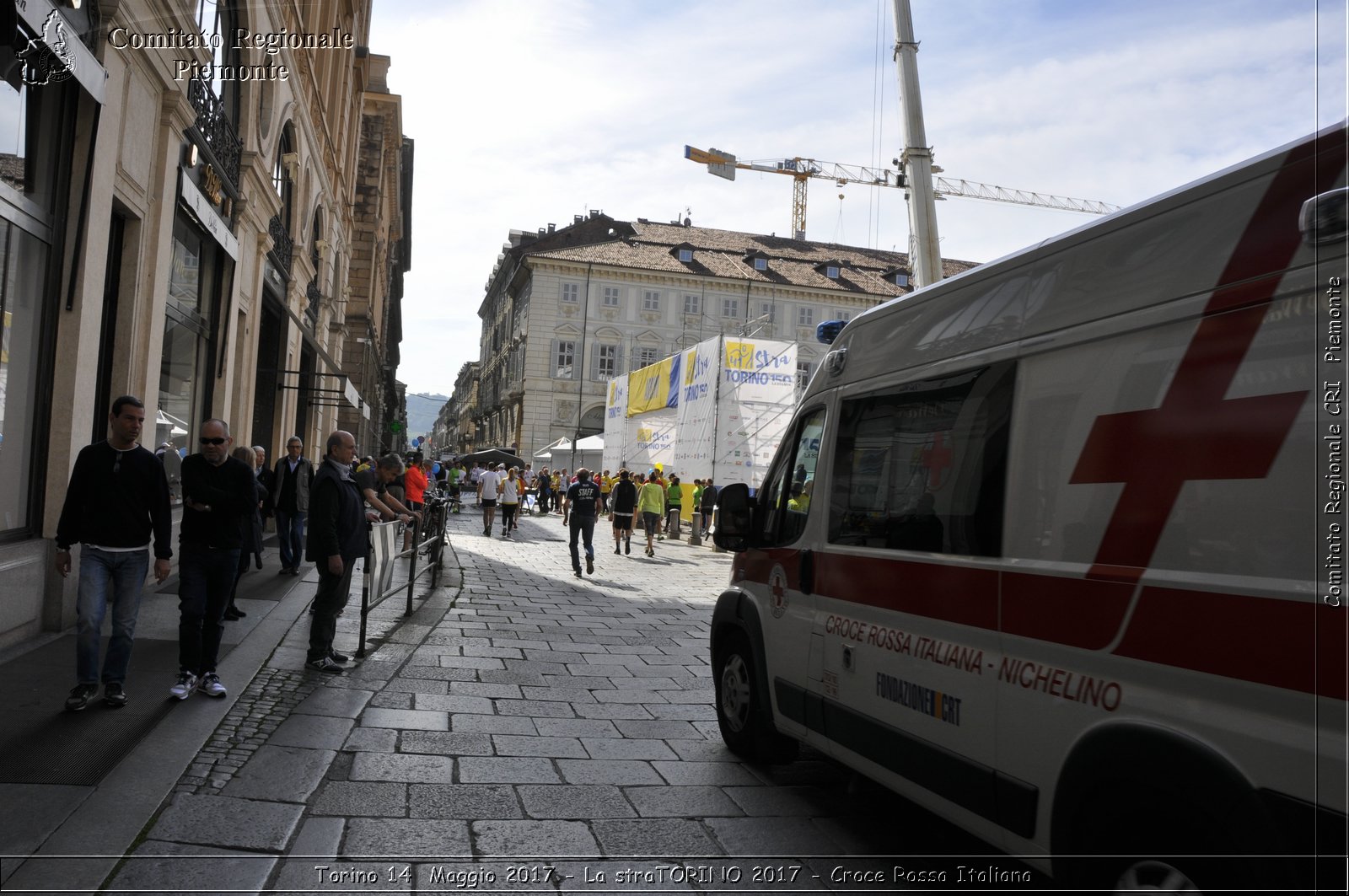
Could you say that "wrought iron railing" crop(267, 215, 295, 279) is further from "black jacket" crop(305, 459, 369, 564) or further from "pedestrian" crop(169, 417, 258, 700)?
"pedestrian" crop(169, 417, 258, 700)

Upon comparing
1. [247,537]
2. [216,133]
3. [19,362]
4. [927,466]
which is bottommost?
[247,537]

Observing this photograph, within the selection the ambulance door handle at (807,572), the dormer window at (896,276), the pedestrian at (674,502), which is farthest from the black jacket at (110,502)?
the dormer window at (896,276)

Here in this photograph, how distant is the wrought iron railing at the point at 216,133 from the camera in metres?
11.2

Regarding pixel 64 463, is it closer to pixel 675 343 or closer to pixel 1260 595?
pixel 1260 595

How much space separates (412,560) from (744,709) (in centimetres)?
554

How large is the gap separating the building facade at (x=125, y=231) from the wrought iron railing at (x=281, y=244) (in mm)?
90

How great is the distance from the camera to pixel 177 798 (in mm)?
4336

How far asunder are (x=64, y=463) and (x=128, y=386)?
1739 millimetres

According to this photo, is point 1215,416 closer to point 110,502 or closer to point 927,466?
point 927,466

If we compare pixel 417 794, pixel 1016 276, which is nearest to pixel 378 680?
pixel 417 794

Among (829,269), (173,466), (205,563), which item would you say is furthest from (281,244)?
(829,269)

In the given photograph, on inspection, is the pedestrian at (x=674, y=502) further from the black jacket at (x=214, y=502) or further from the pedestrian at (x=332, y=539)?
the black jacket at (x=214, y=502)

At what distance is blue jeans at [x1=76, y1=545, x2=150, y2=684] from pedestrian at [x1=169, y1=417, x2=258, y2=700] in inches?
12.4

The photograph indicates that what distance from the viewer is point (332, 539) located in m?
7.11
